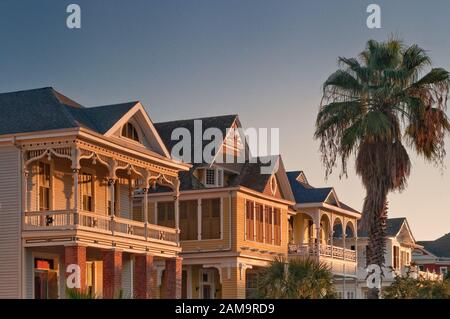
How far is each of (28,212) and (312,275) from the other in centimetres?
1141

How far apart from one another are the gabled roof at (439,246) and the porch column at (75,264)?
69927 millimetres

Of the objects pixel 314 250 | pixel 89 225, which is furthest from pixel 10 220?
pixel 314 250

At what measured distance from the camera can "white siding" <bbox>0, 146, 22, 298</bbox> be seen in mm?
38875

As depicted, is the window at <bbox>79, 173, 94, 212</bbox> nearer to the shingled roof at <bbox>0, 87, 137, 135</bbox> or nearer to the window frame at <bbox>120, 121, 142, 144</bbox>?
the window frame at <bbox>120, 121, 142, 144</bbox>

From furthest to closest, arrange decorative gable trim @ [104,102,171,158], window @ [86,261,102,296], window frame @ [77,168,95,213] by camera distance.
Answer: window @ [86,261,102,296] → window frame @ [77,168,95,213] → decorative gable trim @ [104,102,171,158]

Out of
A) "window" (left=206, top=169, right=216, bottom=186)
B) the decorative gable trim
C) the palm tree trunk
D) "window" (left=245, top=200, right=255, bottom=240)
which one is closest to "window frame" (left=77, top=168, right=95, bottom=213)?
the decorative gable trim

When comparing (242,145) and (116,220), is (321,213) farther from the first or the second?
(116,220)

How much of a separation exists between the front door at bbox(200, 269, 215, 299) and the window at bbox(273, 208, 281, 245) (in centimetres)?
411

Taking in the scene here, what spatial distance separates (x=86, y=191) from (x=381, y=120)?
1339 cm

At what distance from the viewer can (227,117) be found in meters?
56.0

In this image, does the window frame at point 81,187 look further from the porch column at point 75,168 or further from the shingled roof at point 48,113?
the porch column at point 75,168

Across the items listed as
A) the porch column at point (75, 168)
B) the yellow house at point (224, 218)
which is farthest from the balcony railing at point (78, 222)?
the yellow house at point (224, 218)

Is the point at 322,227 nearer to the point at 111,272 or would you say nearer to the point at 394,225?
the point at 394,225
